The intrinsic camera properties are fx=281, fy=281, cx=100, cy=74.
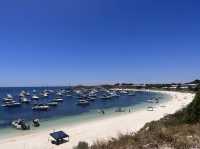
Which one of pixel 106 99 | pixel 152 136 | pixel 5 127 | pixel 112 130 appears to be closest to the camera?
pixel 152 136

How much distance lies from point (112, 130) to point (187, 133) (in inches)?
1131

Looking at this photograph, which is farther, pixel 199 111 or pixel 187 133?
pixel 199 111

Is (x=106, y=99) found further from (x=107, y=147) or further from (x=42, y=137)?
(x=107, y=147)

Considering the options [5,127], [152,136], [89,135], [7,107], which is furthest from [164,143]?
[7,107]

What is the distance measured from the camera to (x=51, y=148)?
28.8 m

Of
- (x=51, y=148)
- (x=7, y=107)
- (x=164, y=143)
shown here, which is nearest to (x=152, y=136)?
(x=164, y=143)

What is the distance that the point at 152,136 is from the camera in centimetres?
988

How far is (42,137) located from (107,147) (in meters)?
26.7

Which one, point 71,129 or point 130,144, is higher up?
point 130,144

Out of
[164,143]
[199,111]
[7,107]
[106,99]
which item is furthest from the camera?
[106,99]

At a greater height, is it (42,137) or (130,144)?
(130,144)

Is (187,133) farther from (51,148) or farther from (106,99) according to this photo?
(106,99)

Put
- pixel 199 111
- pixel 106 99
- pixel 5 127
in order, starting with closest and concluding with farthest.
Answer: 1. pixel 199 111
2. pixel 5 127
3. pixel 106 99

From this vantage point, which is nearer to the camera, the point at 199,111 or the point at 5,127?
the point at 199,111
